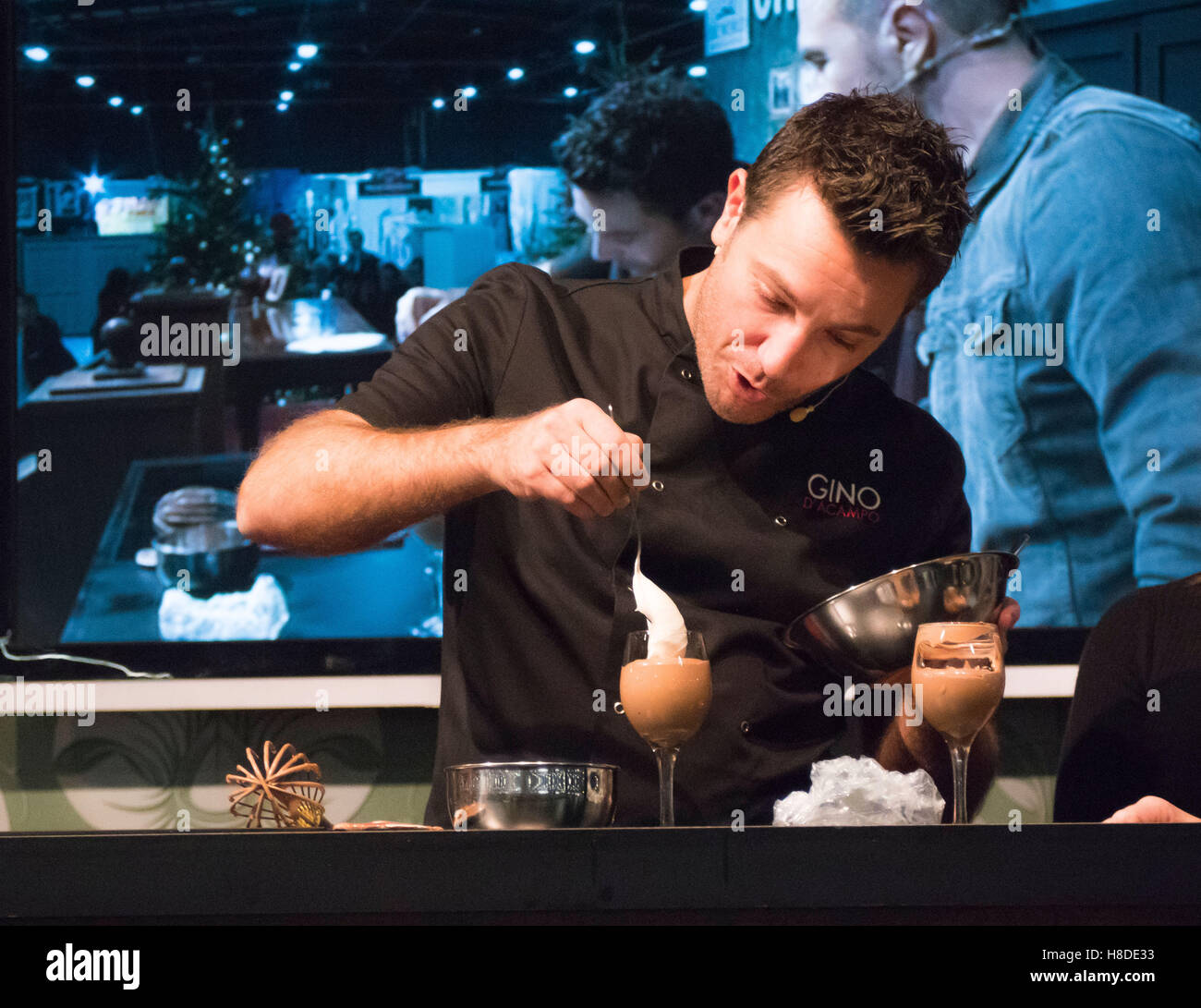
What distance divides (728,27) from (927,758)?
61.6 inches

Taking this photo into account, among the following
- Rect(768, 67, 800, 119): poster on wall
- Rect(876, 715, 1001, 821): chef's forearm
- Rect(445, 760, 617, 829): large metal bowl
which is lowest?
Rect(876, 715, 1001, 821): chef's forearm

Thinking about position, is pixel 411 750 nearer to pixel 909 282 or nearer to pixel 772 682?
pixel 772 682

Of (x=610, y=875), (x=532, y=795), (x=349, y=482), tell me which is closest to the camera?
(x=610, y=875)

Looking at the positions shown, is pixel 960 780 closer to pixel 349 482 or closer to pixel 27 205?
pixel 349 482

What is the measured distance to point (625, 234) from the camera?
7.94ft

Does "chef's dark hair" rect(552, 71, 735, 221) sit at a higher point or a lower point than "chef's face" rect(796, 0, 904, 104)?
lower

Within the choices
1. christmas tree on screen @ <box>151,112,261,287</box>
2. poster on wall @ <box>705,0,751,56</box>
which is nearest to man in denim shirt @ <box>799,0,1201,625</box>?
poster on wall @ <box>705,0,751,56</box>

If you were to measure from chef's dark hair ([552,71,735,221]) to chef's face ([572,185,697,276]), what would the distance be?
22 millimetres

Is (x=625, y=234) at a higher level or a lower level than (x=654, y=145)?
lower

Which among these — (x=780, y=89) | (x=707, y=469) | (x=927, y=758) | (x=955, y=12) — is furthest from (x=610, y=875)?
(x=955, y=12)

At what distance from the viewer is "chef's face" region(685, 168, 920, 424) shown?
4.87 feet

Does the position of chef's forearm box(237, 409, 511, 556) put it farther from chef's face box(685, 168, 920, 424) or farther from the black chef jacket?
chef's face box(685, 168, 920, 424)

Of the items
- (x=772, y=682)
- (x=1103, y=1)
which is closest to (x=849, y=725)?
(x=772, y=682)

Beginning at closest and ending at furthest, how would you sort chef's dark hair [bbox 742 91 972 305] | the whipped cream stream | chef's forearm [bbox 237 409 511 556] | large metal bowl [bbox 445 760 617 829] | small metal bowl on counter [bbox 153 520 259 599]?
large metal bowl [bbox 445 760 617 829] < the whipped cream stream < chef's forearm [bbox 237 409 511 556] < chef's dark hair [bbox 742 91 972 305] < small metal bowl on counter [bbox 153 520 259 599]
